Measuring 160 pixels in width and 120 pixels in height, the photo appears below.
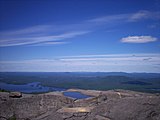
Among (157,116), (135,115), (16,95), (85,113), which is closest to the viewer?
(157,116)

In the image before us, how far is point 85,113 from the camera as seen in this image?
641 cm

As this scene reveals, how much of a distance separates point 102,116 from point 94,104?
1.32 m

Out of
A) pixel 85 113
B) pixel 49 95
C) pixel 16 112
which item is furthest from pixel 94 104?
pixel 16 112

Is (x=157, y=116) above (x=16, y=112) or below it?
above

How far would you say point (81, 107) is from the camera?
6926mm

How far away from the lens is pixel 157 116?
4.75 metres

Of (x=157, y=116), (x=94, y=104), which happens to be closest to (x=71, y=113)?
(x=94, y=104)

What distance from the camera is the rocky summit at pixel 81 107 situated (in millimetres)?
5457

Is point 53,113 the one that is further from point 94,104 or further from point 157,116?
point 157,116

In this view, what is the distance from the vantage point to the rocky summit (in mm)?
5457

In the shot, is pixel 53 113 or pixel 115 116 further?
pixel 53 113

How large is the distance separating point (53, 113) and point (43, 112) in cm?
59

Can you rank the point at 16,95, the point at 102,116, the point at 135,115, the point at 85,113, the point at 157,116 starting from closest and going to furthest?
the point at 157,116
the point at 135,115
the point at 102,116
the point at 85,113
the point at 16,95

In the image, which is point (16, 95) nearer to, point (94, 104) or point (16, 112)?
point (16, 112)
